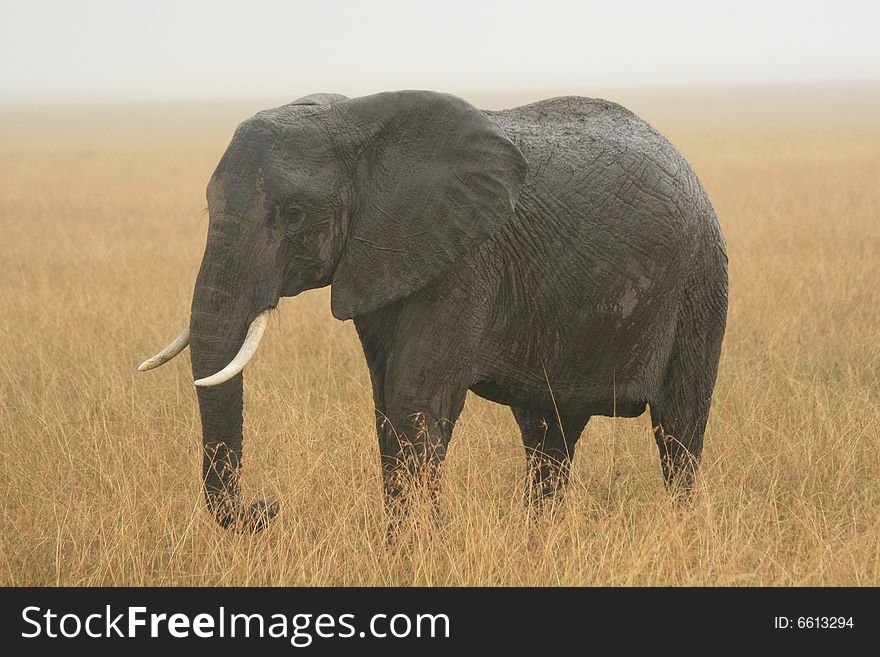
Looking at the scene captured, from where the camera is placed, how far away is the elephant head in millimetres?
3752

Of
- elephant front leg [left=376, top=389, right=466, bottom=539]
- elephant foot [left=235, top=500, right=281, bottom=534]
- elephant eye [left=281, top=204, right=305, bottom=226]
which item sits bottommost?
elephant foot [left=235, top=500, right=281, bottom=534]

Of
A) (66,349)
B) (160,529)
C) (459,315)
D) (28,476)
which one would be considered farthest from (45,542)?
(66,349)

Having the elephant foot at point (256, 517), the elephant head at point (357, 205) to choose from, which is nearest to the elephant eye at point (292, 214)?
the elephant head at point (357, 205)

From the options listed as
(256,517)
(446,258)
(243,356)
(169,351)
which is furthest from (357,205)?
(256,517)

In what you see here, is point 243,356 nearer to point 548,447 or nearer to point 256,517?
point 256,517

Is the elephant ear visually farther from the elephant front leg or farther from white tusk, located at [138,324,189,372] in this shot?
white tusk, located at [138,324,189,372]

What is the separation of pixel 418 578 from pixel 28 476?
2108 millimetres

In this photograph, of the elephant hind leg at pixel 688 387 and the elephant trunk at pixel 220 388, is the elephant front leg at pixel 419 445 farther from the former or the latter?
the elephant hind leg at pixel 688 387

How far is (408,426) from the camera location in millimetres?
4020

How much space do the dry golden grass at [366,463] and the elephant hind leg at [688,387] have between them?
18 cm

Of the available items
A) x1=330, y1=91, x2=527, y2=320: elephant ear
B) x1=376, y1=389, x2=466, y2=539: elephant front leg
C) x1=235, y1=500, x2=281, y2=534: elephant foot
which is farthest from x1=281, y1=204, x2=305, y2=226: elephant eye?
x1=235, y1=500, x2=281, y2=534: elephant foot

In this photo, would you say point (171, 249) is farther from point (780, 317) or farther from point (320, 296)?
point (780, 317)

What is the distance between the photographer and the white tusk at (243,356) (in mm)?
3549

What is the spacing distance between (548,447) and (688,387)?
2.37 feet
